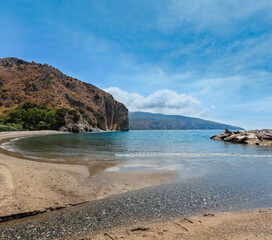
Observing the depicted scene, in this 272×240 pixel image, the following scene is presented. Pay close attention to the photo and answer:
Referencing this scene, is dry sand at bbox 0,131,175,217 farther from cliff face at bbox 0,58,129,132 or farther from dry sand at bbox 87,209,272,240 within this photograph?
cliff face at bbox 0,58,129,132

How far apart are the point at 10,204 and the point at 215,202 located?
26.1 ft

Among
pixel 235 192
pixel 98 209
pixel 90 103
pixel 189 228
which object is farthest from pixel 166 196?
pixel 90 103

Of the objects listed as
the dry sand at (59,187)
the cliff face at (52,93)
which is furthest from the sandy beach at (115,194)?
the cliff face at (52,93)

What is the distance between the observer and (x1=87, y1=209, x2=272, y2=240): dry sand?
4090 mm

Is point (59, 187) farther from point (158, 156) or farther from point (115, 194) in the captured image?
point (158, 156)

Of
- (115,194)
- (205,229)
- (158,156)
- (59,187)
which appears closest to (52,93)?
(158,156)

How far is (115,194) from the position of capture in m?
7.16

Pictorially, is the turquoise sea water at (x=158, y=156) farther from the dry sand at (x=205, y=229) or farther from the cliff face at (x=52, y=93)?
the cliff face at (x=52, y=93)

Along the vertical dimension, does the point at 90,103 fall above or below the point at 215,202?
above

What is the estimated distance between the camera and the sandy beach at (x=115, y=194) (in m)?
4.22

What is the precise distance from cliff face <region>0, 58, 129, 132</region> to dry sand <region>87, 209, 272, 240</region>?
99.7 m

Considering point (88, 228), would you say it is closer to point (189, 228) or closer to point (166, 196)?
point (189, 228)

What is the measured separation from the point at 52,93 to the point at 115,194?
128635 millimetres

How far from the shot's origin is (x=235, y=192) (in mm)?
7582
